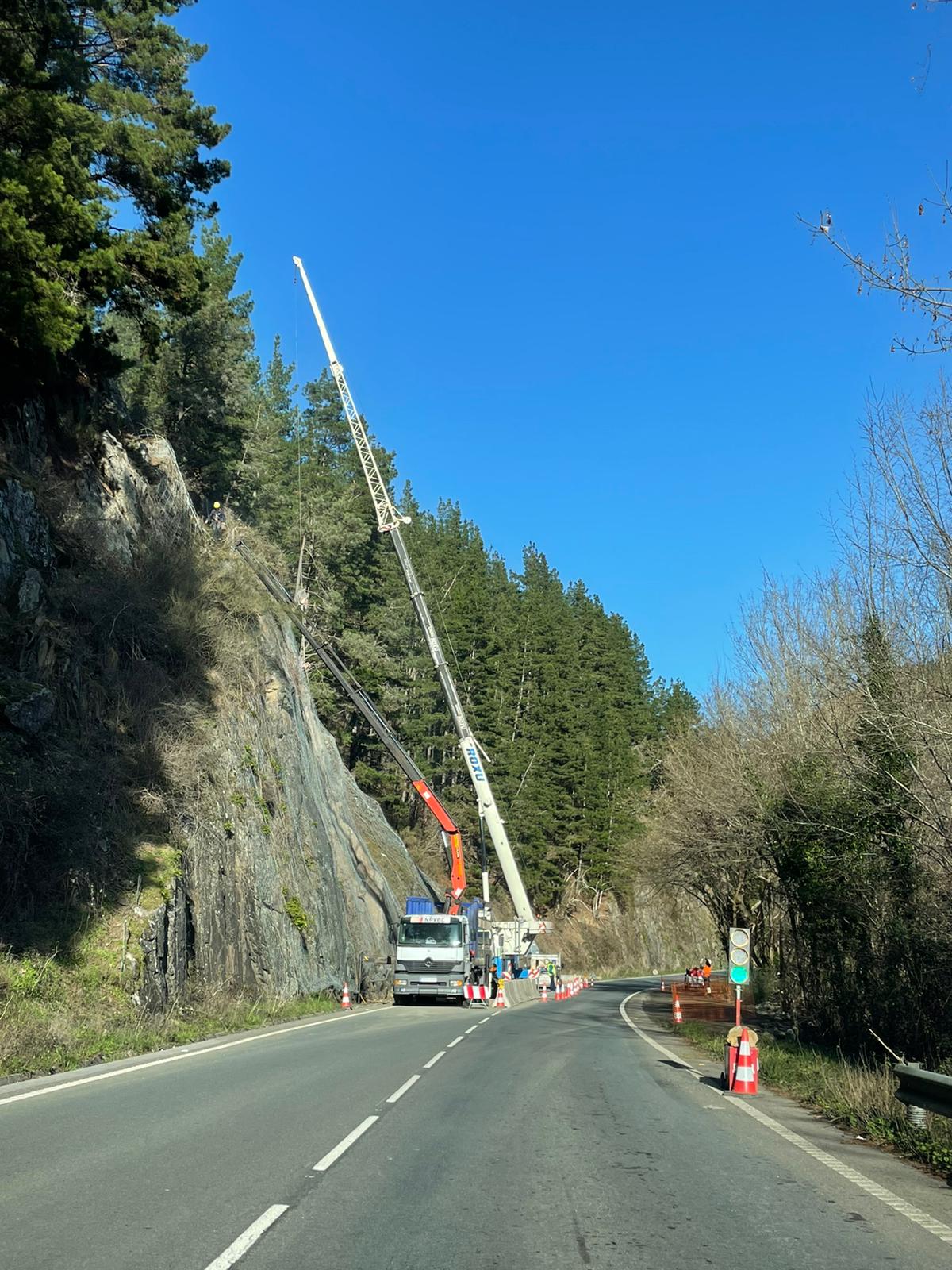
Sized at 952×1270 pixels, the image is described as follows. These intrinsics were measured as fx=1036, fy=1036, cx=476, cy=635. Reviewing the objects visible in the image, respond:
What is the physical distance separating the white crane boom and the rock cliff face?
6055 millimetres

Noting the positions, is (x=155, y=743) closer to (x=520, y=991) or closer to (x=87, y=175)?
(x=87, y=175)

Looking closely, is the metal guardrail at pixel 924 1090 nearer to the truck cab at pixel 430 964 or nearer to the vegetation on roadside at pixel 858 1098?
the vegetation on roadside at pixel 858 1098

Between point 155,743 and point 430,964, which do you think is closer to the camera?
point 155,743

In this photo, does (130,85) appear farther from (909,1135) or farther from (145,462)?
(909,1135)

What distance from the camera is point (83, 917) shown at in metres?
17.2

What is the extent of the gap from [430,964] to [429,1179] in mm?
25528

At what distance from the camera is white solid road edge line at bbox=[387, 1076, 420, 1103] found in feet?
36.6

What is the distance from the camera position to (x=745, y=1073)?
13.4m

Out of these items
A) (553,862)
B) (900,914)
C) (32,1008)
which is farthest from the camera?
(553,862)

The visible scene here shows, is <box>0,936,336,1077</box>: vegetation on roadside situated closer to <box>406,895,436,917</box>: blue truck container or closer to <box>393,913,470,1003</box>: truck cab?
<box>393,913,470,1003</box>: truck cab

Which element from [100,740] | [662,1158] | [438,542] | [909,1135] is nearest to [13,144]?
[100,740]

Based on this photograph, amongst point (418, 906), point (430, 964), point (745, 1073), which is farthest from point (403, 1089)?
point (418, 906)

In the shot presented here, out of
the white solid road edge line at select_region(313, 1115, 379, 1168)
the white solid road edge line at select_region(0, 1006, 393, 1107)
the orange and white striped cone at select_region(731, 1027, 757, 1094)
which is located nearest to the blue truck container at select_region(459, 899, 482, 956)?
the white solid road edge line at select_region(0, 1006, 393, 1107)

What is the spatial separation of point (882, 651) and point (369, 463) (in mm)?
33125
